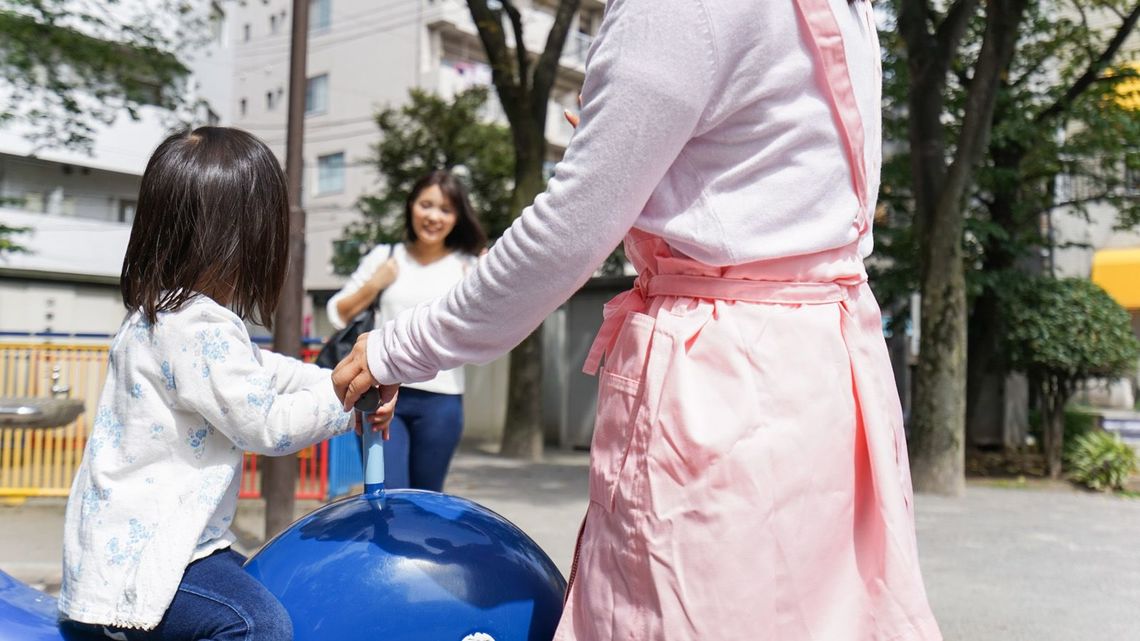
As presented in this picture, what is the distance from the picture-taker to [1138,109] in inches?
401

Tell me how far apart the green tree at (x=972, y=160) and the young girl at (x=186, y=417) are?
732cm

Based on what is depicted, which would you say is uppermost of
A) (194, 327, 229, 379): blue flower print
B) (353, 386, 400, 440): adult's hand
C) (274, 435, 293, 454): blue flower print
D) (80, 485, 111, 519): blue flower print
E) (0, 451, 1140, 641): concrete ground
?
(194, 327, 229, 379): blue flower print

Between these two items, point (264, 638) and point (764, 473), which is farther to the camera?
point (264, 638)

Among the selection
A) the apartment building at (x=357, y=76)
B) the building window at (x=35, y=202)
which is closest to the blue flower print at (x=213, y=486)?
the apartment building at (x=357, y=76)

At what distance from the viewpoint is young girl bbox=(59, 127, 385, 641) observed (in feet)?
5.11

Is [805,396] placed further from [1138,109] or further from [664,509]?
[1138,109]

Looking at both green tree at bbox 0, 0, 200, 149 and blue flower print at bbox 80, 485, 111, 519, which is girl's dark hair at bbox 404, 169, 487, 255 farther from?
green tree at bbox 0, 0, 200, 149

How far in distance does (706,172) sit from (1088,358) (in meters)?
9.25

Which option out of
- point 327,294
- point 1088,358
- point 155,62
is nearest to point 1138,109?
point 1088,358

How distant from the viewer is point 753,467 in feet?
3.97

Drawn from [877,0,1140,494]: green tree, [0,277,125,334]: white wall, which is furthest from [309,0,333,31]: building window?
[877,0,1140,494]: green tree

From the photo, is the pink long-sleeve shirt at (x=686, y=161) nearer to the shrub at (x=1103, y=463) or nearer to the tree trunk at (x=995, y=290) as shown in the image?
the shrub at (x=1103, y=463)

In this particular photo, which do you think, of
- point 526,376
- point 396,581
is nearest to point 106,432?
point 396,581

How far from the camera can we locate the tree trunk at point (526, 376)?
33.8 ft
